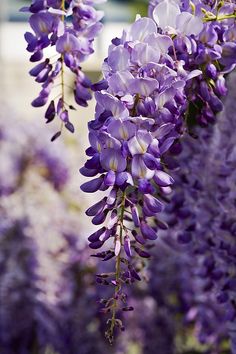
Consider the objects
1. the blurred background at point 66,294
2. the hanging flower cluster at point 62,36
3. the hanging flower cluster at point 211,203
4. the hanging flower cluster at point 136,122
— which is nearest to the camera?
the hanging flower cluster at point 136,122

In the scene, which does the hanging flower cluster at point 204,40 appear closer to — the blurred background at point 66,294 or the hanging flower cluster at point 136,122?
the hanging flower cluster at point 136,122

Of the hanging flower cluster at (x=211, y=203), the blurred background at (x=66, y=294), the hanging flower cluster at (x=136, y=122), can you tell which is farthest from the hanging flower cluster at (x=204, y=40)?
the blurred background at (x=66, y=294)

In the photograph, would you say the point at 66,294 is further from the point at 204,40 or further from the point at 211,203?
the point at 204,40

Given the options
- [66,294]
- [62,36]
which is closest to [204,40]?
[62,36]

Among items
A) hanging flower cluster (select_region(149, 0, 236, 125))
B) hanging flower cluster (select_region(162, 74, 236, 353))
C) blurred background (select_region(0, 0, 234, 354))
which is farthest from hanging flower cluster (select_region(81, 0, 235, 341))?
blurred background (select_region(0, 0, 234, 354))

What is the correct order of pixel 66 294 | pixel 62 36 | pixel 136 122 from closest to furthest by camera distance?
pixel 136 122, pixel 62 36, pixel 66 294

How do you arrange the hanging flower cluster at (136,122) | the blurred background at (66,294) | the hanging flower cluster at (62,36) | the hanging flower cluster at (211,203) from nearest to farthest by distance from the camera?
the hanging flower cluster at (136,122) < the hanging flower cluster at (62,36) < the hanging flower cluster at (211,203) < the blurred background at (66,294)

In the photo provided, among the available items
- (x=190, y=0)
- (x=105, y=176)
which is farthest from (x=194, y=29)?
(x=105, y=176)
